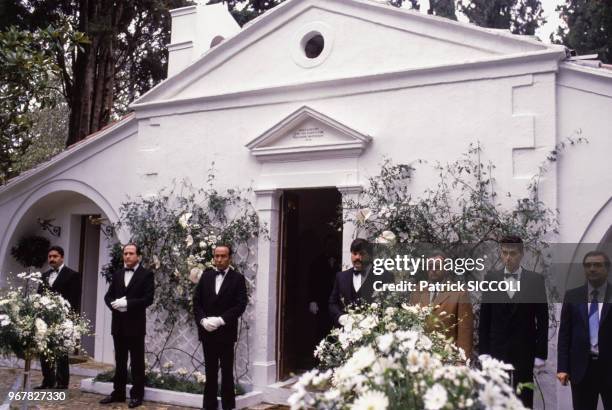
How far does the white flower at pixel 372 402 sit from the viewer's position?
2.12m

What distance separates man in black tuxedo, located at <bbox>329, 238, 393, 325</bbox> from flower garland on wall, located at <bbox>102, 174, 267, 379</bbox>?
1.89 metres

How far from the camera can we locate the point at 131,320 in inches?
293

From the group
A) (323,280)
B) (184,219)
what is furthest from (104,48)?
(323,280)

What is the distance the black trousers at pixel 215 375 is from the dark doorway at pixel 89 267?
5556 mm

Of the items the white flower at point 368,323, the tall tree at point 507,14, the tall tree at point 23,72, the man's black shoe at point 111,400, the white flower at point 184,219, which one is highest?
the tall tree at point 507,14

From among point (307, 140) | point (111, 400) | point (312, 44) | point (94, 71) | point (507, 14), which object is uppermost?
point (507, 14)

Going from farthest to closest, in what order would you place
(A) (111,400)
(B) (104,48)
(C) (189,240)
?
(B) (104,48)
(C) (189,240)
(A) (111,400)

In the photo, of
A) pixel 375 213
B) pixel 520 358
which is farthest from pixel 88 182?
pixel 520 358

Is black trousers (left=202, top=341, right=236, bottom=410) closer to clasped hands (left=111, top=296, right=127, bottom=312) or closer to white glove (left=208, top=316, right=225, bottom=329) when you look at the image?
white glove (left=208, top=316, right=225, bottom=329)

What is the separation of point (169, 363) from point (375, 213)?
12.0 ft

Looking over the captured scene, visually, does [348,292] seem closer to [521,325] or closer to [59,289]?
[521,325]

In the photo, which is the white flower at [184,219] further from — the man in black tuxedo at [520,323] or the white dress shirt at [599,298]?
the white dress shirt at [599,298]

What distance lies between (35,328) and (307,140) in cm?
421

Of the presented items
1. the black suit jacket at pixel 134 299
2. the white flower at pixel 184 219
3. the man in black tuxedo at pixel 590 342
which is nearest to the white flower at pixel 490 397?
the man in black tuxedo at pixel 590 342
